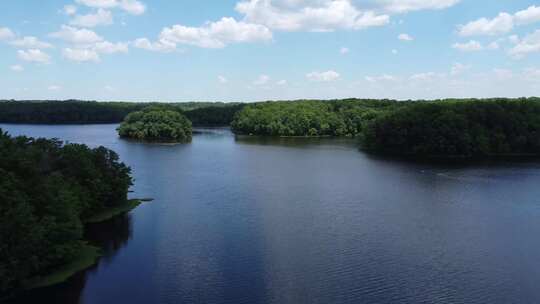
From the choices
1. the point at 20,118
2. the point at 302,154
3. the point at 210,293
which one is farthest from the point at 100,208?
the point at 20,118

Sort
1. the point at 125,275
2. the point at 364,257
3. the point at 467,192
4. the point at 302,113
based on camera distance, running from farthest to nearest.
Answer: the point at 302,113
the point at 467,192
the point at 364,257
the point at 125,275

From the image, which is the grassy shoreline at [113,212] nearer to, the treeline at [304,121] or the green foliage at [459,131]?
the green foliage at [459,131]

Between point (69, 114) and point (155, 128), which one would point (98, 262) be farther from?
point (69, 114)

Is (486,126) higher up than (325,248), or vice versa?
(486,126)

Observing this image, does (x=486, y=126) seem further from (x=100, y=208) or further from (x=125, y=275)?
(x=125, y=275)

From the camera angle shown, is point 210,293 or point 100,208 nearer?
point 210,293

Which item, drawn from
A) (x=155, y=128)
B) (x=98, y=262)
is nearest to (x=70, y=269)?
(x=98, y=262)

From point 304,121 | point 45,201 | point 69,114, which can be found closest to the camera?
point 45,201
